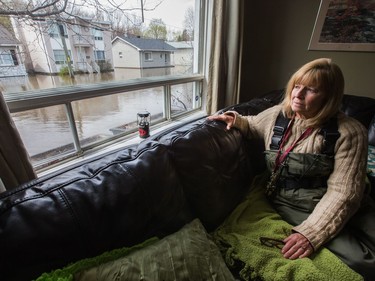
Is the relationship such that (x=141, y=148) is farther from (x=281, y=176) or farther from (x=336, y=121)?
Answer: (x=336, y=121)

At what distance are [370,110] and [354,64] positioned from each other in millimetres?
621

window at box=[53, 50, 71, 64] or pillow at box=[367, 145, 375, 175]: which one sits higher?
window at box=[53, 50, 71, 64]

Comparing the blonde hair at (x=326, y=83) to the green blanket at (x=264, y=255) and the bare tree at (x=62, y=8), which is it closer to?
the green blanket at (x=264, y=255)

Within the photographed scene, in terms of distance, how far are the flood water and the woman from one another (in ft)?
3.51

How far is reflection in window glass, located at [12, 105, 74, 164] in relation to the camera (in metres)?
1.16

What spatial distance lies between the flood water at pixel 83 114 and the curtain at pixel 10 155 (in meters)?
0.33

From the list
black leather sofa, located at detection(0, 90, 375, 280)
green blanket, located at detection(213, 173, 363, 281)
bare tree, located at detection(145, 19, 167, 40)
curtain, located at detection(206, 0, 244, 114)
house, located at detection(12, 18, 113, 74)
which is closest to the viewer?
black leather sofa, located at detection(0, 90, 375, 280)

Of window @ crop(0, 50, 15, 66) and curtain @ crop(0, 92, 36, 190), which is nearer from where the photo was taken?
curtain @ crop(0, 92, 36, 190)

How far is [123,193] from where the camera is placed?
67 cm

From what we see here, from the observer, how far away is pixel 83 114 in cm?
137

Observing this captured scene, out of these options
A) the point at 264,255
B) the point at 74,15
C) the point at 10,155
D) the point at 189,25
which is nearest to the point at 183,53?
the point at 189,25

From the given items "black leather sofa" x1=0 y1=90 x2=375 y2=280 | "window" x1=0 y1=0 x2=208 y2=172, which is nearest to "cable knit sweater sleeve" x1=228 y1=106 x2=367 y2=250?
"black leather sofa" x1=0 y1=90 x2=375 y2=280

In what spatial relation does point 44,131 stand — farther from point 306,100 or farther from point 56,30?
point 306,100

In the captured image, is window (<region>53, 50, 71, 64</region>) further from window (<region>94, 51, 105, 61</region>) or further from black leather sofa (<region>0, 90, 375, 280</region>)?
black leather sofa (<region>0, 90, 375, 280</region>)
